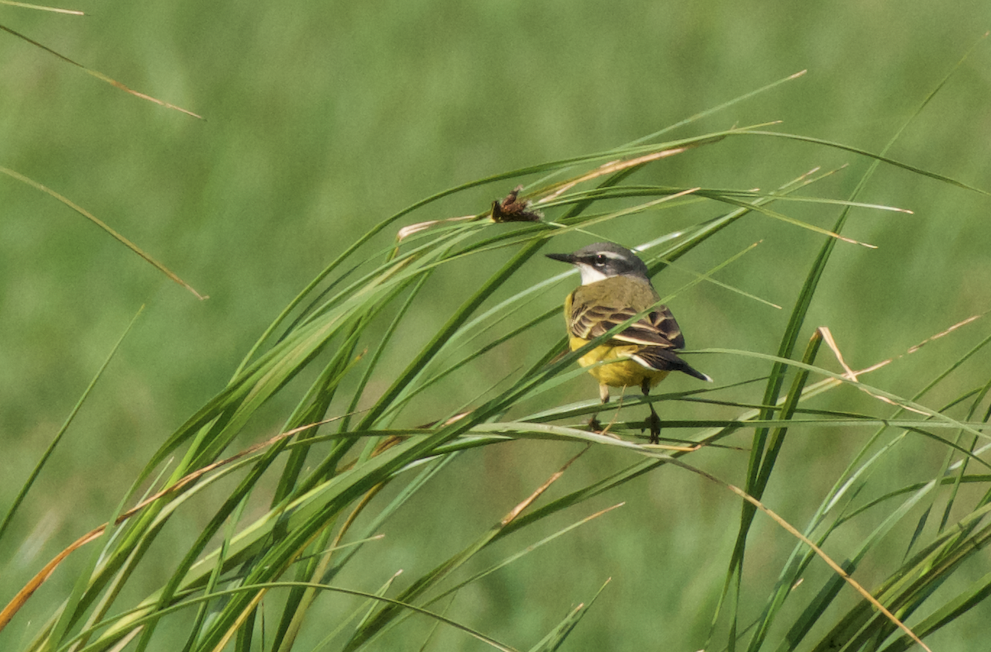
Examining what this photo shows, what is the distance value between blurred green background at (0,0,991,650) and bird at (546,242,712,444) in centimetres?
93

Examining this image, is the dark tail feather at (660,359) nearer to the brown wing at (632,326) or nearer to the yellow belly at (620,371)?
the brown wing at (632,326)

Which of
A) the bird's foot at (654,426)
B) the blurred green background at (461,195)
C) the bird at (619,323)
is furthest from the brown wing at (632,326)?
the blurred green background at (461,195)

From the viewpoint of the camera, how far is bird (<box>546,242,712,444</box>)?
10.4 feet

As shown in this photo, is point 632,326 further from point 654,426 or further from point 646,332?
point 654,426

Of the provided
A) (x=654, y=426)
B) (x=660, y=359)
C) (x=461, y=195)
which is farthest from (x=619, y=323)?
(x=461, y=195)

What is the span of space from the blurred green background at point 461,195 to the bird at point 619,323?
3.04 ft

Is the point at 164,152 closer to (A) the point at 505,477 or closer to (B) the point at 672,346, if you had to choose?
(A) the point at 505,477

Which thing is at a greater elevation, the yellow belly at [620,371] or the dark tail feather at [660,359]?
the dark tail feather at [660,359]

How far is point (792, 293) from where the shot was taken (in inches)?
259

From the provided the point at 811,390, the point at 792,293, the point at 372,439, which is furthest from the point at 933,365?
the point at 372,439

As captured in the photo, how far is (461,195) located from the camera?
7.66 meters

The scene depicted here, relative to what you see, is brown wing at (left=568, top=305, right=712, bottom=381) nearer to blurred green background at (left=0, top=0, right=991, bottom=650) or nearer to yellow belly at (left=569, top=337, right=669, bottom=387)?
yellow belly at (left=569, top=337, right=669, bottom=387)

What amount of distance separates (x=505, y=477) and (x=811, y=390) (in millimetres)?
2947

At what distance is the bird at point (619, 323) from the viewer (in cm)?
316
